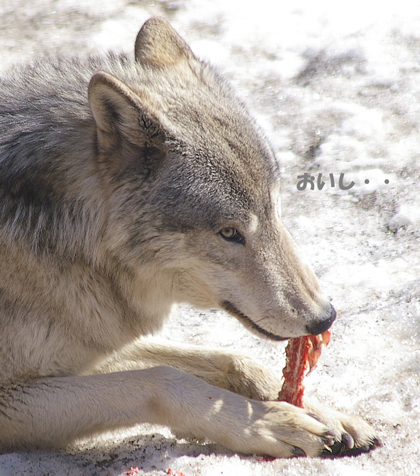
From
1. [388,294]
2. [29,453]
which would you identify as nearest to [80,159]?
[29,453]

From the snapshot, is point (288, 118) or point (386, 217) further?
point (288, 118)

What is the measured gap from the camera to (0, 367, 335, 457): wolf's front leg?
301cm

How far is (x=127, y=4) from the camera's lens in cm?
805

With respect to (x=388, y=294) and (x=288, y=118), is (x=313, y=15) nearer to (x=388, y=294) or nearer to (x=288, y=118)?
(x=288, y=118)

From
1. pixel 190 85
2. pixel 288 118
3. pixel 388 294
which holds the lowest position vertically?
pixel 388 294

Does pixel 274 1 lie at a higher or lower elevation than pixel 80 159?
higher

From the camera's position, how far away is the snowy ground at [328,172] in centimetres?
314

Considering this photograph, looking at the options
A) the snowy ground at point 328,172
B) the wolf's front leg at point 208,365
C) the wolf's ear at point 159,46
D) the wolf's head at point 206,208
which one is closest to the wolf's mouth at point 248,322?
the wolf's head at point 206,208

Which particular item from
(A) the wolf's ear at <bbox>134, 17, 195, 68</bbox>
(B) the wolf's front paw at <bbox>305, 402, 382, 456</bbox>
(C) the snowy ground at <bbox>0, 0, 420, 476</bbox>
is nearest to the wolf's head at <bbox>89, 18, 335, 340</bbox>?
(A) the wolf's ear at <bbox>134, 17, 195, 68</bbox>

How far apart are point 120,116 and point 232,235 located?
71 cm

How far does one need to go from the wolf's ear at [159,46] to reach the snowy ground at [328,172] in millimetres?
1700

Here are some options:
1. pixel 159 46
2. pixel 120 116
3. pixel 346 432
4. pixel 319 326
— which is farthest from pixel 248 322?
pixel 159 46

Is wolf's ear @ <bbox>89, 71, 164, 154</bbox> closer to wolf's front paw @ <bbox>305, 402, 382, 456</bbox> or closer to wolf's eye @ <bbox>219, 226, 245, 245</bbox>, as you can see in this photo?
wolf's eye @ <bbox>219, 226, 245, 245</bbox>

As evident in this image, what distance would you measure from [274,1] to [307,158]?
321 cm
